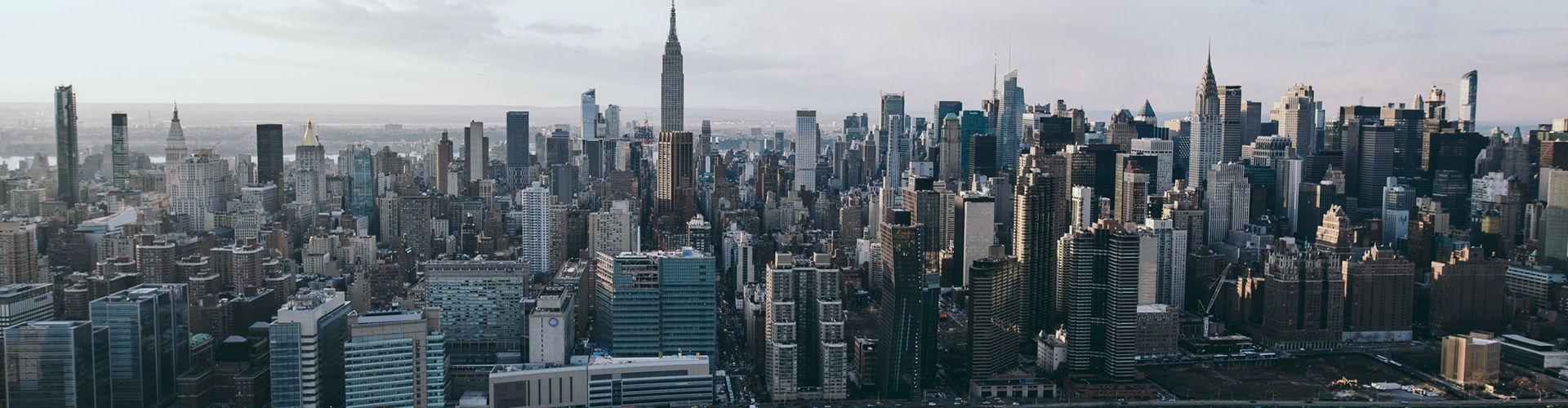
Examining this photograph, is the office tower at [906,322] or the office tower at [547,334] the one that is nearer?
the office tower at [547,334]

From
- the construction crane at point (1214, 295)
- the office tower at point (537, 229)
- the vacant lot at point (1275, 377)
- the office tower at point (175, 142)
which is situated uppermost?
the office tower at point (175, 142)

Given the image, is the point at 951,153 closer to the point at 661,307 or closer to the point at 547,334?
the point at 661,307

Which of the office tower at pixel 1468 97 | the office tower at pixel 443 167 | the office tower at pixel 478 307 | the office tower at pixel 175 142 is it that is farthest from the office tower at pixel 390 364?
the office tower at pixel 1468 97

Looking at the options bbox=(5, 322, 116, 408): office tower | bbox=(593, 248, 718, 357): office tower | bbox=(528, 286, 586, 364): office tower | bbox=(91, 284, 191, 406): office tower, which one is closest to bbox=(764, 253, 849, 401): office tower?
bbox=(593, 248, 718, 357): office tower

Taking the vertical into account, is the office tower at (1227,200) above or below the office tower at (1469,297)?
above

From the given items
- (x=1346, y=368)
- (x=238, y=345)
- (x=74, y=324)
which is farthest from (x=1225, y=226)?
(x=74, y=324)

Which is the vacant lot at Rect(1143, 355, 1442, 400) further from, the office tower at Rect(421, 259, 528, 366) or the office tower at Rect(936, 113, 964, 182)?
the office tower at Rect(936, 113, 964, 182)

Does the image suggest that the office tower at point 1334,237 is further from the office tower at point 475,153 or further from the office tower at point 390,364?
the office tower at point 475,153
